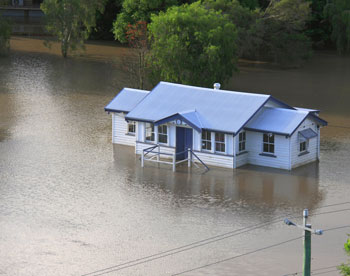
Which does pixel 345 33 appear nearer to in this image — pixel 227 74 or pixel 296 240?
pixel 227 74

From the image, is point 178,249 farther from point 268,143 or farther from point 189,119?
point 268,143

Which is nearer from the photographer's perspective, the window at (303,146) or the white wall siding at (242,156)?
the white wall siding at (242,156)

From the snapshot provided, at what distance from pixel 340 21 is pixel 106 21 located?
A: 88.1 ft

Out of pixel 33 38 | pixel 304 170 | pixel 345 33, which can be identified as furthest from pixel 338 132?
pixel 33 38

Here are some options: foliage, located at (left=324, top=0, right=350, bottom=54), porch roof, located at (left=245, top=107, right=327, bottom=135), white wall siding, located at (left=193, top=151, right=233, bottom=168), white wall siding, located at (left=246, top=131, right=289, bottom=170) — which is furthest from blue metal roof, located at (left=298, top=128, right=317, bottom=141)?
foliage, located at (left=324, top=0, right=350, bottom=54)

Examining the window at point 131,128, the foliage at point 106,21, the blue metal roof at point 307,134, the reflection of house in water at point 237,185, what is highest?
the foliage at point 106,21

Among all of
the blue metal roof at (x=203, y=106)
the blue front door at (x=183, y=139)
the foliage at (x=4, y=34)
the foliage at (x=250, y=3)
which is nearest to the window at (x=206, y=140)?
the blue metal roof at (x=203, y=106)

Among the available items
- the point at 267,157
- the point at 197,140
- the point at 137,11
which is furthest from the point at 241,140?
the point at 137,11

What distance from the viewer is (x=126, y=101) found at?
46.2 meters

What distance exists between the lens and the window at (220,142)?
136ft

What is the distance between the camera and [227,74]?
58656mm

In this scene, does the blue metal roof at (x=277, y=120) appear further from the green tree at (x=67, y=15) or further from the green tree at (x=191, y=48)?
the green tree at (x=67, y=15)

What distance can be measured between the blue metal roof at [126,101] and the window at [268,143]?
818 cm

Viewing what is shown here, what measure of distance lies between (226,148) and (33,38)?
5512 centimetres
